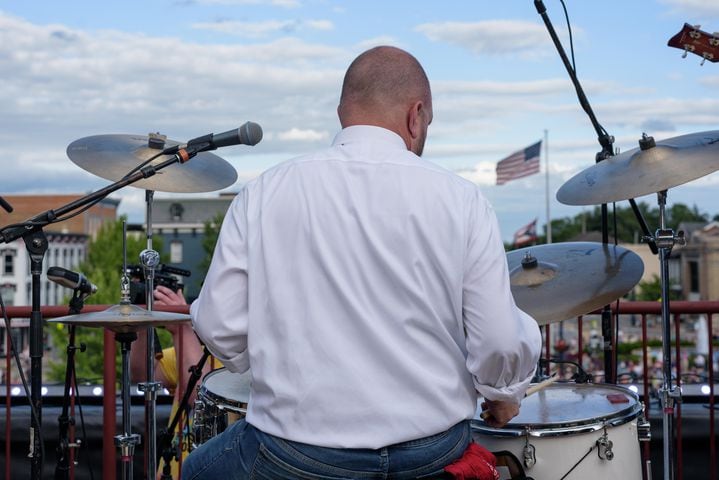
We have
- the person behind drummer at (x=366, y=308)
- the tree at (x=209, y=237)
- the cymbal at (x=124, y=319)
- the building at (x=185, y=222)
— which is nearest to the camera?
the person behind drummer at (x=366, y=308)

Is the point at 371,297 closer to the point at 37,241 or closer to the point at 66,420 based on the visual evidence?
the point at 37,241

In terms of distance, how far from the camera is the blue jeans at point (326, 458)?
252 cm

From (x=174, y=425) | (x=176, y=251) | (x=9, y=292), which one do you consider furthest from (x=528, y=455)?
(x=176, y=251)

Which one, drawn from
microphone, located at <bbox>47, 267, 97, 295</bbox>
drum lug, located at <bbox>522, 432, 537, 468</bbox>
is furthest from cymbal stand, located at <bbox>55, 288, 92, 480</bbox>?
drum lug, located at <bbox>522, 432, 537, 468</bbox>

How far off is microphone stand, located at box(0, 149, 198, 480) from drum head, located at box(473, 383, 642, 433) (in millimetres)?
1607

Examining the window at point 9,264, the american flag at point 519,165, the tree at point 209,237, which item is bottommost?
the window at point 9,264

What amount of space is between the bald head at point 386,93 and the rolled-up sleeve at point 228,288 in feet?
1.35

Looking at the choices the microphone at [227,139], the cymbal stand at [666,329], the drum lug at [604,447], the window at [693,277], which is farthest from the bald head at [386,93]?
the window at [693,277]

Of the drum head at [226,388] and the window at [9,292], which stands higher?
the drum head at [226,388]

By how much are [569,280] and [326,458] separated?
6.46 ft

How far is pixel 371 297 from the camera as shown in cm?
250

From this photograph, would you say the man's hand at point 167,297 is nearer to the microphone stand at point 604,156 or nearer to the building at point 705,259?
the microphone stand at point 604,156

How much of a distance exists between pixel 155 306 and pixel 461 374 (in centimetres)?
291

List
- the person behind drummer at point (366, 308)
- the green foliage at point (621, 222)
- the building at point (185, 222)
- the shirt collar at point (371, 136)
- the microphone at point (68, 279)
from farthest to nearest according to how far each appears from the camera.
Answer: the green foliage at point (621, 222) < the building at point (185, 222) < the microphone at point (68, 279) < the shirt collar at point (371, 136) < the person behind drummer at point (366, 308)
